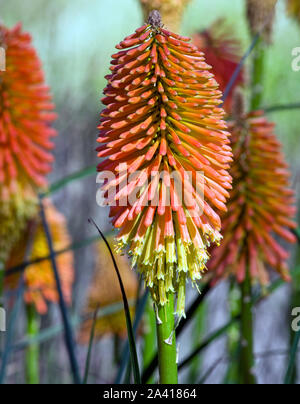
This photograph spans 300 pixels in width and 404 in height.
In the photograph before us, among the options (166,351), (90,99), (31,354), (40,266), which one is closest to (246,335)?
(166,351)

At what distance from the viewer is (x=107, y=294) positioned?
8.20 feet

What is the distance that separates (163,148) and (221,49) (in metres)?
1.52

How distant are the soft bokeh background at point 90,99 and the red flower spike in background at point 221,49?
97 centimetres

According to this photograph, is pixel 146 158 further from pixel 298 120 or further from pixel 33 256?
pixel 298 120

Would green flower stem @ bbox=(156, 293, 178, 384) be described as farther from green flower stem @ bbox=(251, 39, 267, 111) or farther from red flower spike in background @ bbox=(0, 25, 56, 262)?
green flower stem @ bbox=(251, 39, 267, 111)

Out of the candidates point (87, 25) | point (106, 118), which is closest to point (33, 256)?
point (106, 118)

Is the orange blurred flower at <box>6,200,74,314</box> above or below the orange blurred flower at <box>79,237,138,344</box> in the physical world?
above

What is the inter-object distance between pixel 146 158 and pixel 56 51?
2.82 meters

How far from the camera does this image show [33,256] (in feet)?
6.70

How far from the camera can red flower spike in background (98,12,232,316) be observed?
0.79 metres

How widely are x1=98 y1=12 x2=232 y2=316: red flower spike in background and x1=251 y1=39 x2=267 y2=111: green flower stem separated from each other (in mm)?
1032

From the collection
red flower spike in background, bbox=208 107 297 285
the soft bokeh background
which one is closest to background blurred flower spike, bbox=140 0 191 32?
red flower spike in background, bbox=208 107 297 285

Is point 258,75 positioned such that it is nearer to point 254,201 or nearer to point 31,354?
point 254,201

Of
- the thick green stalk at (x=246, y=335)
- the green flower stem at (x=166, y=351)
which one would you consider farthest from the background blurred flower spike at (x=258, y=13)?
the green flower stem at (x=166, y=351)
